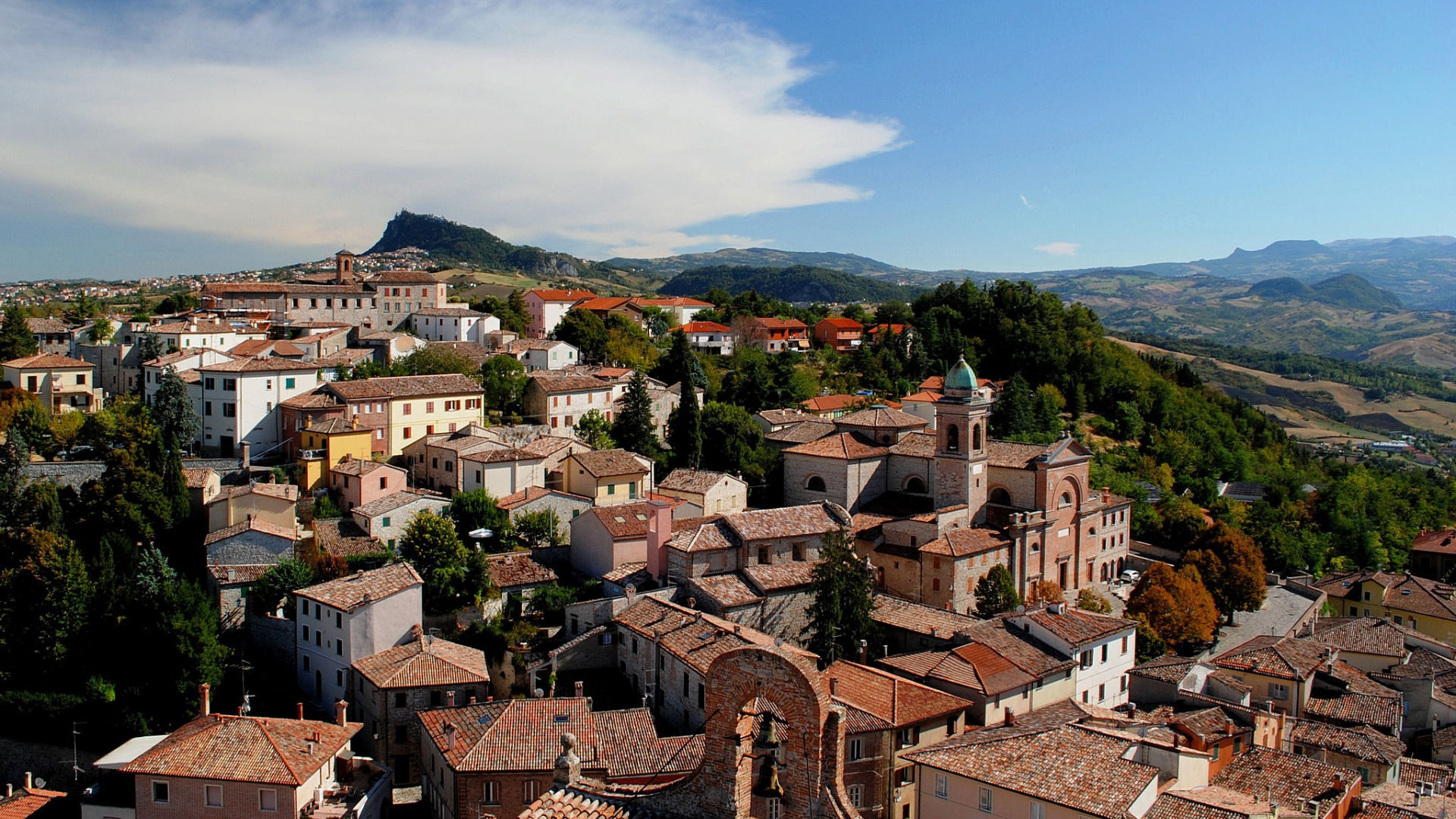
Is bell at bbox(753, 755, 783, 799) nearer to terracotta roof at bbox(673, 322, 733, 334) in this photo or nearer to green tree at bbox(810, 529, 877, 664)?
green tree at bbox(810, 529, 877, 664)

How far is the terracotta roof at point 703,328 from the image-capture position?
77.9 meters

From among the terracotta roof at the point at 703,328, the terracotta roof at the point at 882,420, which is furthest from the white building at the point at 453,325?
the terracotta roof at the point at 882,420

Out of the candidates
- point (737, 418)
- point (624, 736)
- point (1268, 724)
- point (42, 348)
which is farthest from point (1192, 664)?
point (42, 348)

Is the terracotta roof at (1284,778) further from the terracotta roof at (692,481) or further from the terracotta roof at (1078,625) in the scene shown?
the terracotta roof at (692,481)

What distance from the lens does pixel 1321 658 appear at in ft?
119

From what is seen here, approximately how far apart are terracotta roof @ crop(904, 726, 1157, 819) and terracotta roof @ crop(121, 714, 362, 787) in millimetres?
13422

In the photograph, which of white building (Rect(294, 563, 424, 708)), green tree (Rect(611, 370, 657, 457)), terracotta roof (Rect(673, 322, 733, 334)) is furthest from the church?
terracotta roof (Rect(673, 322, 733, 334))

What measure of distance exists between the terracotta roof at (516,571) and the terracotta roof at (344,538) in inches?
145

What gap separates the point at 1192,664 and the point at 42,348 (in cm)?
5641

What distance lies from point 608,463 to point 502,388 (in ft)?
36.4

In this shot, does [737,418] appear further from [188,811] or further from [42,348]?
[42,348]

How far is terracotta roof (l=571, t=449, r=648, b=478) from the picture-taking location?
131 ft

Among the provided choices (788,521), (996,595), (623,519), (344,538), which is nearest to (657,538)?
(623,519)

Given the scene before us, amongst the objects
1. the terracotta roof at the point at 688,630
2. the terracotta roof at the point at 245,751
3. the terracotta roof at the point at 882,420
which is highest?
the terracotta roof at the point at 882,420
